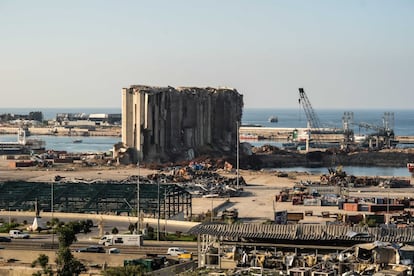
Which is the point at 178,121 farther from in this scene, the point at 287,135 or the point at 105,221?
the point at 287,135

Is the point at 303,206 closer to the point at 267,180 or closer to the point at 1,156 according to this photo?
the point at 267,180

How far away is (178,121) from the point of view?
351 feet

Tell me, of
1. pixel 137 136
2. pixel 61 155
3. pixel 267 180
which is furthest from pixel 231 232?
pixel 61 155

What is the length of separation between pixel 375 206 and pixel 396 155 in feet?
203

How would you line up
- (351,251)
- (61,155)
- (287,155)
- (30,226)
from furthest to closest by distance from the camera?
(287,155), (61,155), (30,226), (351,251)

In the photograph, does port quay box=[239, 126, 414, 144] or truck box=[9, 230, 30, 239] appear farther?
A: port quay box=[239, 126, 414, 144]

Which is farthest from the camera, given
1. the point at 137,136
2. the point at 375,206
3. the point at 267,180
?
the point at 137,136

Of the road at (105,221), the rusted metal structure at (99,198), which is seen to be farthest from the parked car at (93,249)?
the rusted metal structure at (99,198)

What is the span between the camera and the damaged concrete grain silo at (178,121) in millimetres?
98062

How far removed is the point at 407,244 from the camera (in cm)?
2705

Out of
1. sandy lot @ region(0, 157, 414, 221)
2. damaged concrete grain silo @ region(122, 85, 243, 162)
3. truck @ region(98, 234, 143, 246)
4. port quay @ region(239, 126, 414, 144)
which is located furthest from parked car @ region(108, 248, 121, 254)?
port quay @ region(239, 126, 414, 144)

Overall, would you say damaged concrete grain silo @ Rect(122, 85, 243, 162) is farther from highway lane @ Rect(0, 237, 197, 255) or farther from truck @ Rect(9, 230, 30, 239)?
highway lane @ Rect(0, 237, 197, 255)

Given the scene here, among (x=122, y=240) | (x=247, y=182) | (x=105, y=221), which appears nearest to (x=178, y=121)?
(x=247, y=182)

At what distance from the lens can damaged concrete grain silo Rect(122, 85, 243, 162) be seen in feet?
322
